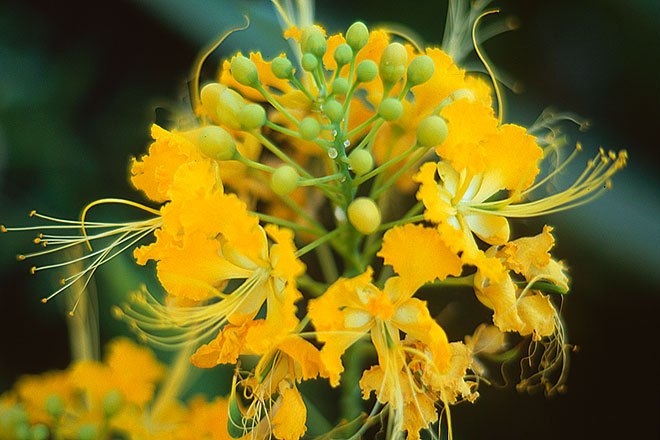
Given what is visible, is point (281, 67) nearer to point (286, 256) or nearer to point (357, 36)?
point (357, 36)

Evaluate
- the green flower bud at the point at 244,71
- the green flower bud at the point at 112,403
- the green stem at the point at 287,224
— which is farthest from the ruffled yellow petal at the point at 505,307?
the green flower bud at the point at 112,403

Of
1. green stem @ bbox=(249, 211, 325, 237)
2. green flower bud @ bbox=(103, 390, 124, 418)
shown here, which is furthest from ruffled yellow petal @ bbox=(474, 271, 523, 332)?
green flower bud @ bbox=(103, 390, 124, 418)

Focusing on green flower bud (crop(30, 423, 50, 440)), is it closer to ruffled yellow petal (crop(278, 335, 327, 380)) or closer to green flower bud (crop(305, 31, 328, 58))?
ruffled yellow petal (crop(278, 335, 327, 380))

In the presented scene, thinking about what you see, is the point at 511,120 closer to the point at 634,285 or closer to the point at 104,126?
the point at 634,285

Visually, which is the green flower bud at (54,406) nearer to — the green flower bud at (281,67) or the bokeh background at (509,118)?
the bokeh background at (509,118)

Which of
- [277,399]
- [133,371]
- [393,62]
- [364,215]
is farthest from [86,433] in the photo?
[393,62]
